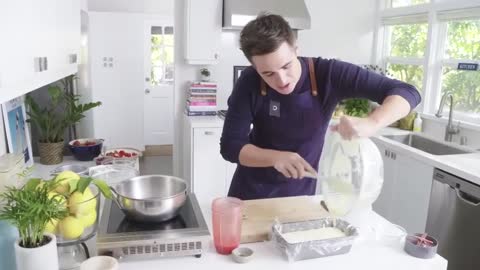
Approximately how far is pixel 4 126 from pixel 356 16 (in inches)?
138

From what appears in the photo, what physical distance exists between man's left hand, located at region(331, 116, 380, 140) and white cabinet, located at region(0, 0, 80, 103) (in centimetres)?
93

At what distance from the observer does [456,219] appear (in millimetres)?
2367

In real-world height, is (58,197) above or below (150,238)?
above

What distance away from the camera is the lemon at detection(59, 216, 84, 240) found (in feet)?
3.49

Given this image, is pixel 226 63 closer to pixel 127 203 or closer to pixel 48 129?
pixel 48 129

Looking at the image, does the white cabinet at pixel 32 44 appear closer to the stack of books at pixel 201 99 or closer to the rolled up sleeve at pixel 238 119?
the rolled up sleeve at pixel 238 119

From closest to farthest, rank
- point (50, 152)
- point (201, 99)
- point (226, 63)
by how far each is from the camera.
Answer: point (50, 152) → point (201, 99) → point (226, 63)

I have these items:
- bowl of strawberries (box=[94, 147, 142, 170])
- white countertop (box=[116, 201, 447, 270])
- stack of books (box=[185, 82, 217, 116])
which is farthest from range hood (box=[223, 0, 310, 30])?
white countertop (box=[116, 201, 447, 270])

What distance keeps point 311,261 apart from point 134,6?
5.19m

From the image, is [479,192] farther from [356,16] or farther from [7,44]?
[356,16]

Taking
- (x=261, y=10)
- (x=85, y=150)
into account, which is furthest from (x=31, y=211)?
(x=261, y=10)

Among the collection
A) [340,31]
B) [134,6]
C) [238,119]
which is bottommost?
[238,119]

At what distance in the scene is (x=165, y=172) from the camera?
205 inches

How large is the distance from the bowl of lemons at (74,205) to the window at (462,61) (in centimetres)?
294
